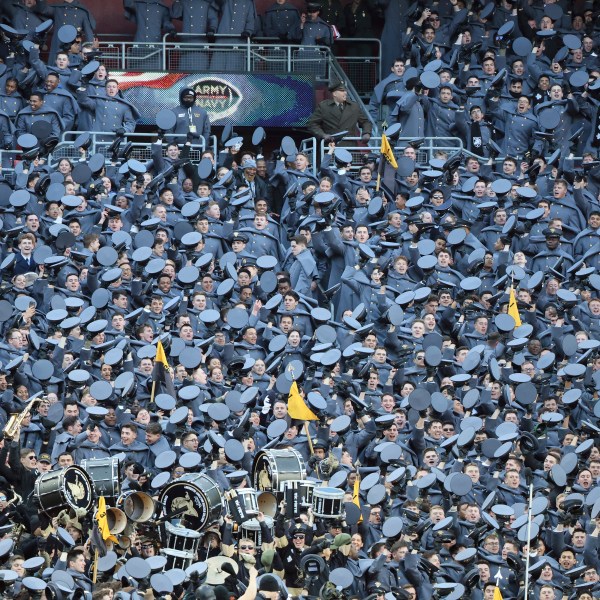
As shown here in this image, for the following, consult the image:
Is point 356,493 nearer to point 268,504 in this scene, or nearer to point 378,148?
point 268,504

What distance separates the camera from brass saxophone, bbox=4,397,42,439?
2531cm

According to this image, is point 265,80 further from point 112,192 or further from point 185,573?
point 185,573

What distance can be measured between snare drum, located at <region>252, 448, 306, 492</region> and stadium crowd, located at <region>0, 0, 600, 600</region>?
3cm

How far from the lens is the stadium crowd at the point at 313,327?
963 inches

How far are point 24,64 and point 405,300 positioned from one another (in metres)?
6.50

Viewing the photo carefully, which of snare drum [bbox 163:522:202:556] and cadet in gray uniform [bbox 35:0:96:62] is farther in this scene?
cadet in gray uniform [bbox 35:0:96:62]

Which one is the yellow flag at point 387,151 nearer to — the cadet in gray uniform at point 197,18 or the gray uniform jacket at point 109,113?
the gray uniform jacket at point 109,113

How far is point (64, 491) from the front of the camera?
24.3 m

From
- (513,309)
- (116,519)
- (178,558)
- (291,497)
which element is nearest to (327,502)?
(291,497)

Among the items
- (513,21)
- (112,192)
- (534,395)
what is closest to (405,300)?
(534,395)

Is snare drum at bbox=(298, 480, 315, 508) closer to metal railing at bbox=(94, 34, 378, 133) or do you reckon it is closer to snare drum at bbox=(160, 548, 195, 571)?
snare drum at bbox=(160, 548, 195, 571)

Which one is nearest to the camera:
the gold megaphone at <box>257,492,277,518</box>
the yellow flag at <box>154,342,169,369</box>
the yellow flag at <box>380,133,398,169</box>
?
the gold megaphone at <box>257,492,277,518</box>

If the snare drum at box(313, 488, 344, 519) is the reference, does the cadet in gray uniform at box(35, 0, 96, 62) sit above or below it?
above

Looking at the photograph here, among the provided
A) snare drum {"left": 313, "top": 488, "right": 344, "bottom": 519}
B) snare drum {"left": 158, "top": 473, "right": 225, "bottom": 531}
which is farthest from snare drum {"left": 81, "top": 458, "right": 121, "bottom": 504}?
snare drum {"left": 313, "top": 488, "right": 344, "bottom": 519}
